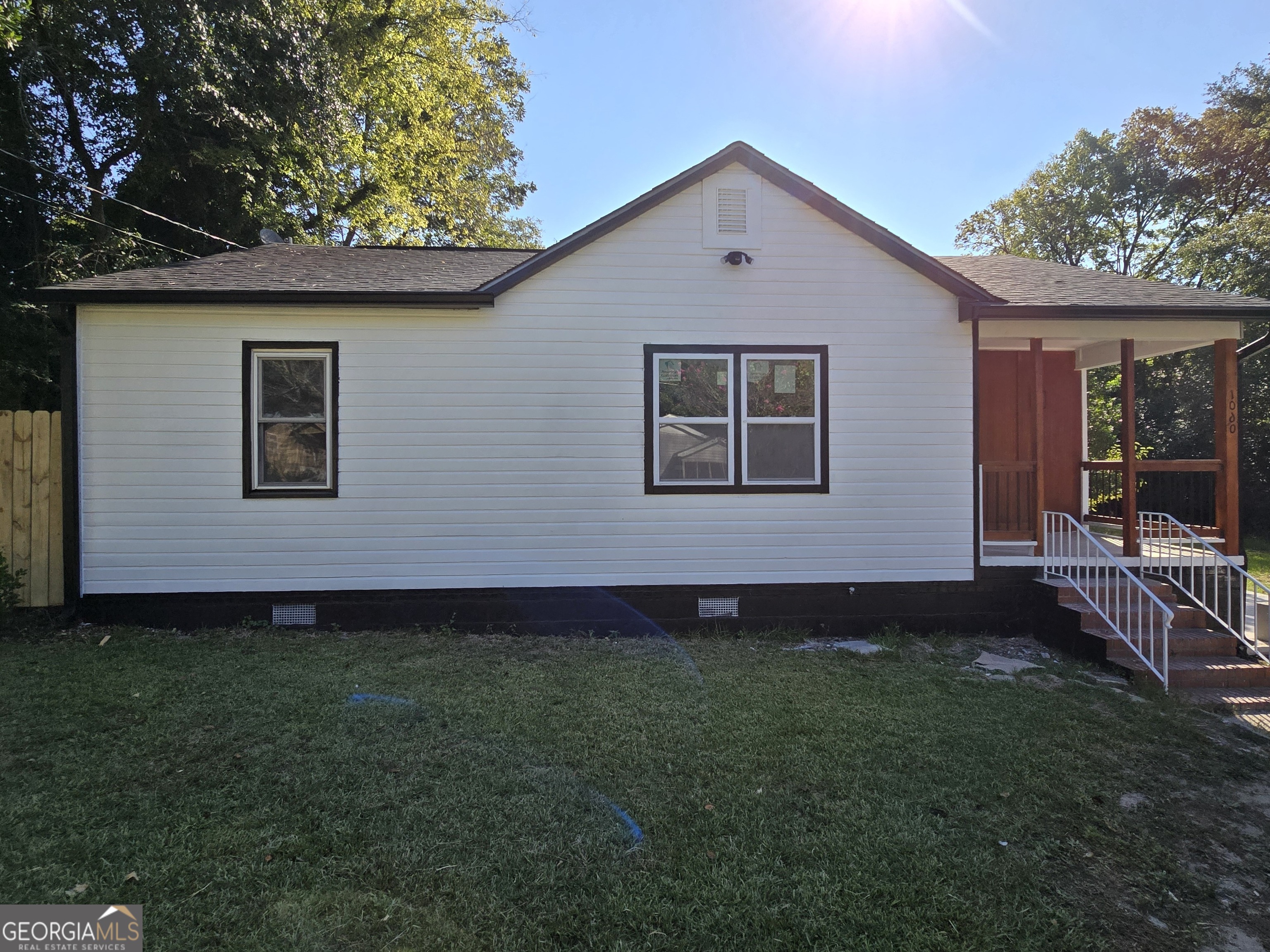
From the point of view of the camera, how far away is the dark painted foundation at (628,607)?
6.87 metres

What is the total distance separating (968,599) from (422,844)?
6212 millimetres

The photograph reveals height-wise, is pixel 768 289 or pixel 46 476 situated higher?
pixel 768 289

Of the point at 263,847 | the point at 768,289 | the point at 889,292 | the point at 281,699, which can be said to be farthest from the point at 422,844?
the point at 889,292

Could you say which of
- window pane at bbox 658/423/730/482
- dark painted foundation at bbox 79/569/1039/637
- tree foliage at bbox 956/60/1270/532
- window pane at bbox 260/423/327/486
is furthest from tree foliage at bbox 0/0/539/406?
tree foliage at bbox 956/60/1270/532

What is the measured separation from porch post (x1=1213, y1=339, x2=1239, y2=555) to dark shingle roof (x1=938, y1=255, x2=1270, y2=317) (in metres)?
0.58

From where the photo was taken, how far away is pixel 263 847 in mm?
2984

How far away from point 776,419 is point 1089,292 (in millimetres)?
3953

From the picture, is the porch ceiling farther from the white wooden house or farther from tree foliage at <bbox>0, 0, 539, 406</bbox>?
tree foliage at <bbox>0, 0, 539, 406</bbox>

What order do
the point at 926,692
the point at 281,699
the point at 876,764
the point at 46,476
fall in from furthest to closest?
the point at 46,476 < the point at 926,692 < the point at 281,699 < the point at 876,764

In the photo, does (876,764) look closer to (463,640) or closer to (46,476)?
(463,640)

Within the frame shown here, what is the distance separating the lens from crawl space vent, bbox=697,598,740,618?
717 cm

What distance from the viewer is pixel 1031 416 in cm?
851

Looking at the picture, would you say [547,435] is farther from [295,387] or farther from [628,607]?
[295,387]

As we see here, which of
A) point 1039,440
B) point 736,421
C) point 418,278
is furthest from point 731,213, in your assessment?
point 1039,440
